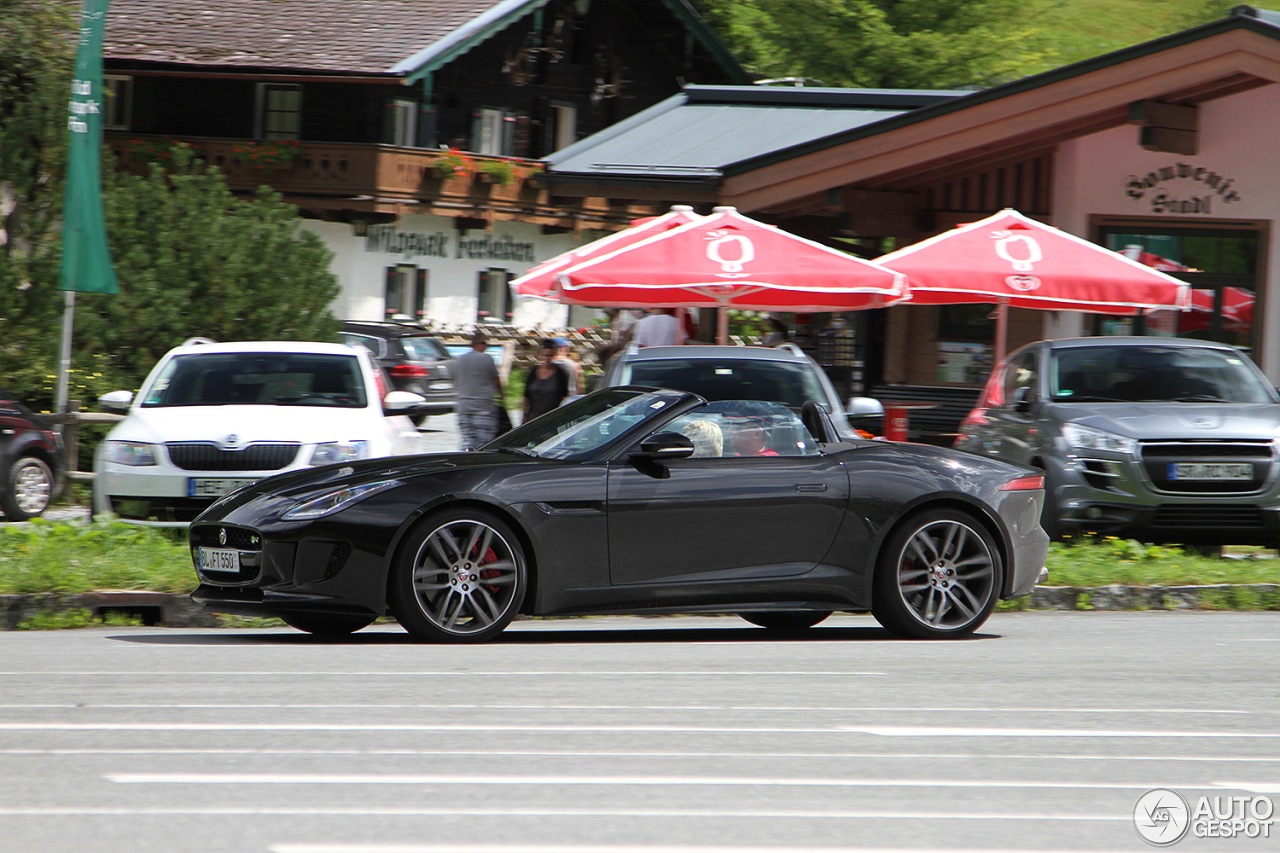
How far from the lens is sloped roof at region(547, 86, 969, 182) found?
862 inches

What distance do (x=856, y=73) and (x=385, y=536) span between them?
53233mm

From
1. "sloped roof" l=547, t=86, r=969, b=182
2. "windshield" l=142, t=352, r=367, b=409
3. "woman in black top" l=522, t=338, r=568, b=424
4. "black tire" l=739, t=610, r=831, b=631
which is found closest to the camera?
"black tire" l=739, t=610, r=831, b=631

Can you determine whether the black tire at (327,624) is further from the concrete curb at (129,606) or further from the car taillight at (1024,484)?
the car taillight at (1024,484)

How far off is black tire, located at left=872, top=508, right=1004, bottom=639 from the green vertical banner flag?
32.8ft

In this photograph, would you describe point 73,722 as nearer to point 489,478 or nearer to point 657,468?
point 489,478

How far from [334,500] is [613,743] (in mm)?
2805

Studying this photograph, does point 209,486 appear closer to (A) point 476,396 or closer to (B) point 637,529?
(B) point 637,529

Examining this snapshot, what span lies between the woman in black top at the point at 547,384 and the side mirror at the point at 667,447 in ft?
28.0

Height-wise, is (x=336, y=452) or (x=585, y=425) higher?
(x=585, y=425)

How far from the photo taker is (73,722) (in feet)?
20.5

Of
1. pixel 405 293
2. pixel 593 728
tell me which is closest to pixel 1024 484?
pixel 593 728

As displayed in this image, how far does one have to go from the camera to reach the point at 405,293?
135 ft

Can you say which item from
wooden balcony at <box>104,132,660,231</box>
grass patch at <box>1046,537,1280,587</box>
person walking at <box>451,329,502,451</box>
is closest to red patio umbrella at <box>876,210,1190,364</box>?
grass patch at <box>1046,537,1280,587</box>

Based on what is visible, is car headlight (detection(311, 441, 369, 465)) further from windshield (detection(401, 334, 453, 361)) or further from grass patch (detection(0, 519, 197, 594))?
windshield (detection(401, 334, 453, 361))
